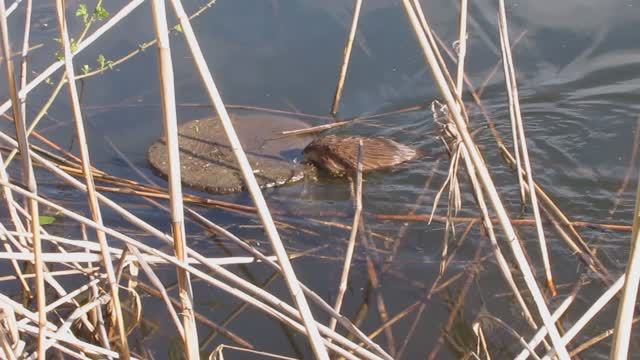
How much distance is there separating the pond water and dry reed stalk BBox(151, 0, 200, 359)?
1.06 m

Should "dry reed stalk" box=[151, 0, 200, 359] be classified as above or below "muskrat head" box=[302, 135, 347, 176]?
above

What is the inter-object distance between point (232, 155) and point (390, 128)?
109 cm

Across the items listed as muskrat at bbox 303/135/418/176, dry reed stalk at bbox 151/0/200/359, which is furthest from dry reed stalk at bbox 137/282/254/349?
muskrat at bbox 303/135/418/176

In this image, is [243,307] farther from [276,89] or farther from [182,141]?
[276,89]

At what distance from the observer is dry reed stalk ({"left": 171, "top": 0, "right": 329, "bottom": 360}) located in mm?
2021

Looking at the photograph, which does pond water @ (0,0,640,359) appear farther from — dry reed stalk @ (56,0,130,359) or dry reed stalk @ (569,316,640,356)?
dry reed stalk @ (56,0,130,359)

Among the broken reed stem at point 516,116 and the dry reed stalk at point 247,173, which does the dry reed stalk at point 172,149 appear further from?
the broken reed stem at point 516,116

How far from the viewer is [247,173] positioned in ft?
6.89

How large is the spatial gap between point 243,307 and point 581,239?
1.68m

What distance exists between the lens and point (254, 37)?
237 inches

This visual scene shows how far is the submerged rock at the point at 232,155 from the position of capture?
485 cm

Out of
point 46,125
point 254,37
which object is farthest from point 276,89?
point 46,125

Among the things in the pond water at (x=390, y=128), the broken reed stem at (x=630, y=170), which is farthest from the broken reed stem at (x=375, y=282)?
the broken reed stem at (x=630, y=170)

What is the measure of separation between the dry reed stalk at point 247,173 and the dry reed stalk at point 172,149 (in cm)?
6
